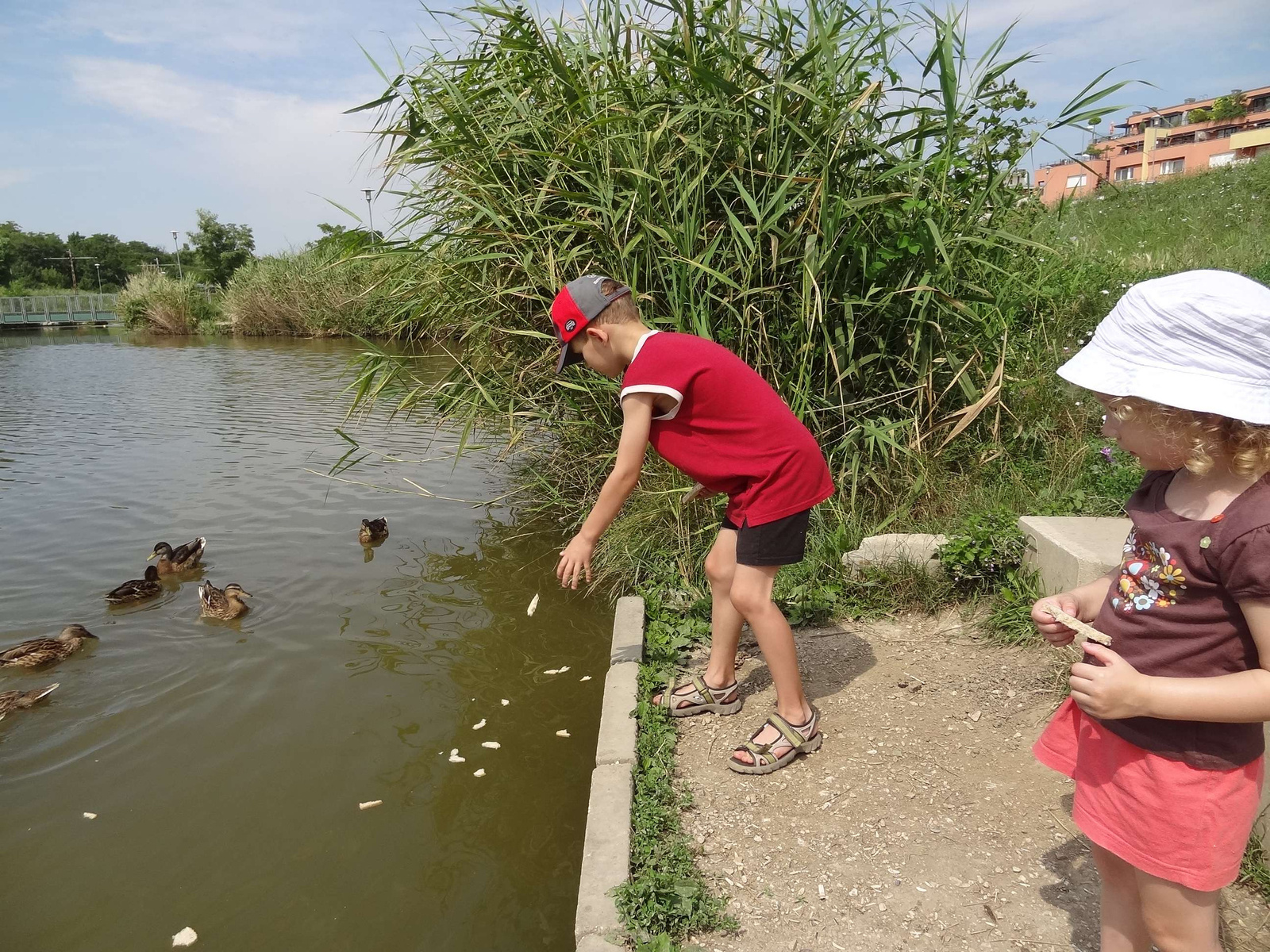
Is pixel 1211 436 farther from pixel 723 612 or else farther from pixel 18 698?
pixel 18 698

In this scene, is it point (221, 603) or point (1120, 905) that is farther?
point (221, 603)

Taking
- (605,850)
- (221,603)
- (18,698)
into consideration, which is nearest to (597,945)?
(605,850)

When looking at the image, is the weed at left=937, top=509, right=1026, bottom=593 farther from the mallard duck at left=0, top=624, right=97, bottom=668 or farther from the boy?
the mallard duck at left=0, top=624, right=97, bottom=668

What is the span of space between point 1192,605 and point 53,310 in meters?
55.7

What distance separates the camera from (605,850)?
2.88 meters

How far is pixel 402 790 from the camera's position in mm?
3893

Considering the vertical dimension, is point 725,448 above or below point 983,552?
above

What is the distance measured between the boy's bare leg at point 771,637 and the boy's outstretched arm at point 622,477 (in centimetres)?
59

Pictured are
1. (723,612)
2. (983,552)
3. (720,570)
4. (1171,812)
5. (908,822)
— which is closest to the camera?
(1171,812)

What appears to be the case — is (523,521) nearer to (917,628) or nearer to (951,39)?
(917,628)

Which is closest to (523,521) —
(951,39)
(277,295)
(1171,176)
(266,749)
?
(266,749)

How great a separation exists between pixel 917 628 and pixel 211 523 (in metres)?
6.45

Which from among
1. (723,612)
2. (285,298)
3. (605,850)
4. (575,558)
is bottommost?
(605,850)

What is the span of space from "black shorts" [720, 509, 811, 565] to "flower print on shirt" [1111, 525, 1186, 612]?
5.05ft
